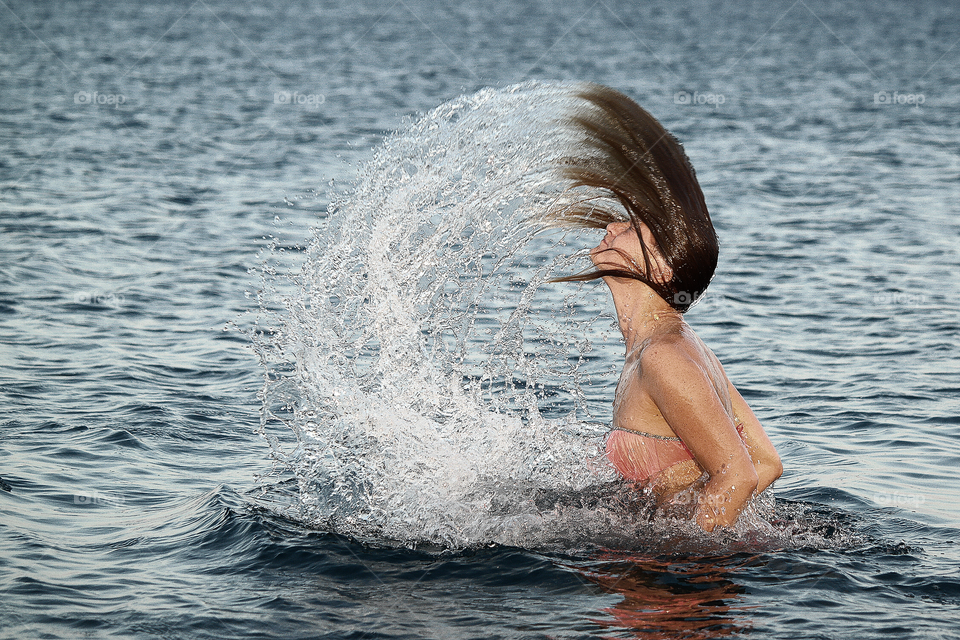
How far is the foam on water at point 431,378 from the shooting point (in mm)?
6102

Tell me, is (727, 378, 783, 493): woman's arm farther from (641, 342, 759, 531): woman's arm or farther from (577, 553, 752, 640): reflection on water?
(641, 342, 759, 531): woman's arm

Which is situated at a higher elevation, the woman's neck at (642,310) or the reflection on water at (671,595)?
the woman's neck at (642,310)

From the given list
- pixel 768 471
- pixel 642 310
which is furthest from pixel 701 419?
pixel 768 471

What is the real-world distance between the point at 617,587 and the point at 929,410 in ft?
15.4

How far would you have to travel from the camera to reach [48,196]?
54.9 ft

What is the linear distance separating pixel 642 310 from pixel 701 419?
65 cm

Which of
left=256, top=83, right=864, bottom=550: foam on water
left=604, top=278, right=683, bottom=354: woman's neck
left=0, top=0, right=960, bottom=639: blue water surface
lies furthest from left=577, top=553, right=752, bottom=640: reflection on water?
left=604, top=278, right=683, bottom=354: woman's neck

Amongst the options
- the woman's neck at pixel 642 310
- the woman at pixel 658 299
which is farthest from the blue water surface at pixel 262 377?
the woman's neck at pixel 642 310

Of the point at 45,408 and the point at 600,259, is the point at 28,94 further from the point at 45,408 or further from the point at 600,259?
the point at 600,259

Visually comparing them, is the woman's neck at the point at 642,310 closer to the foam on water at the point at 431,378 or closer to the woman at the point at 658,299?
the woman at the point at 658,299

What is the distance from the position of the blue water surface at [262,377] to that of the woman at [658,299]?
2.07 ft

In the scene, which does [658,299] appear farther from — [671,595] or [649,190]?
[671,595]

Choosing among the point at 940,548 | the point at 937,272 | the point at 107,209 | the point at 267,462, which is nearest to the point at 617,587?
the point at 940,548

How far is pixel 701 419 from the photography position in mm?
4895
